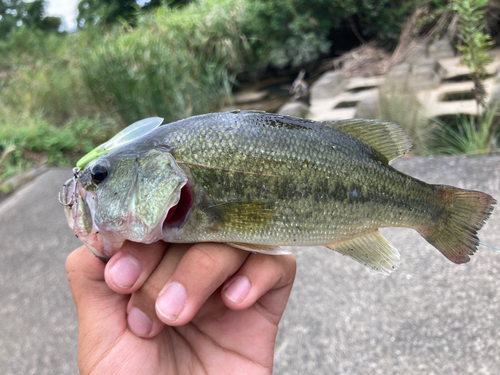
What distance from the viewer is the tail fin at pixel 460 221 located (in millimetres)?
1251

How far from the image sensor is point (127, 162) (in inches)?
43.3

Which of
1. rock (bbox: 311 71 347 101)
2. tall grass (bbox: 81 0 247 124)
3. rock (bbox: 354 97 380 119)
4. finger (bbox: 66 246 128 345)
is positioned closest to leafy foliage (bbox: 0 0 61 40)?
tall grass (bbox: 81 0 247 124)

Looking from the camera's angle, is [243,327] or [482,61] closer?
[243,327]

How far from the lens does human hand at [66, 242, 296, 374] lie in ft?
3.65

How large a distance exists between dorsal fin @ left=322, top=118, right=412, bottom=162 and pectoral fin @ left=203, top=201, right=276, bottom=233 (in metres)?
0.46

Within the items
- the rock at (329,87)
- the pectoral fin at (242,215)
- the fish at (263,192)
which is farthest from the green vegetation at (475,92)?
the pectoral fin at (242,215)

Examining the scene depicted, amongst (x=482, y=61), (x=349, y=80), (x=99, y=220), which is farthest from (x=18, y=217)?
(x=349, y=80)

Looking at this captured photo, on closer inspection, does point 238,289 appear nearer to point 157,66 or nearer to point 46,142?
point 157,66

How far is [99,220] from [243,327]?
76 cm

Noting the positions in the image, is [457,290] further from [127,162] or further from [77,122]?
[77,122]

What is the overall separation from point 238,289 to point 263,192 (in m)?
0.37

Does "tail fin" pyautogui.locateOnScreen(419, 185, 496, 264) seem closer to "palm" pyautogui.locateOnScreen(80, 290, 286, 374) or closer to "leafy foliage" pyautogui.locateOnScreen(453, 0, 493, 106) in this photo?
"palm" pyautogui.locateOnScreen(80, 290, 286, 374)

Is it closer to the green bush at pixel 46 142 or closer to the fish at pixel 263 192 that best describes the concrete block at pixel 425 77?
the fish at pixel 263 192

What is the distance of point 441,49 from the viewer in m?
7.52
